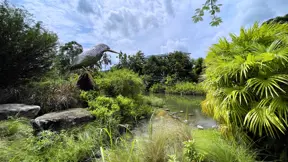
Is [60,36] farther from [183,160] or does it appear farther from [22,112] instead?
[183,160]

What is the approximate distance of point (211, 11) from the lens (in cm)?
238

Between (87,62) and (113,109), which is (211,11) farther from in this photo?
(87,62)

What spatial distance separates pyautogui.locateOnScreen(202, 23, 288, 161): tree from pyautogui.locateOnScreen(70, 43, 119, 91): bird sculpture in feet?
12.6

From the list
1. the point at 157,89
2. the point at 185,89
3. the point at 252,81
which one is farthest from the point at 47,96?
the point at 157,89

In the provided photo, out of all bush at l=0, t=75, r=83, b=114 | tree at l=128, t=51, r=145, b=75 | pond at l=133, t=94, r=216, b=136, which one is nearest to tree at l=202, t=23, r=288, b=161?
pond at l=133, t=94, r=216, b=136

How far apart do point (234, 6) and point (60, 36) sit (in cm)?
482

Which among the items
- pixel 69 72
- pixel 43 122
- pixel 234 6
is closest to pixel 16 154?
pixel 43 122

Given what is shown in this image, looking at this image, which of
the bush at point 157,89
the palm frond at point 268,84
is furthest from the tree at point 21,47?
the bush at point 157,89

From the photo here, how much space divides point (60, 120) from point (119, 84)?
247 centimetres

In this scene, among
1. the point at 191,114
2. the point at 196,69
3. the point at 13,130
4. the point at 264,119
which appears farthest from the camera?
the point at 196,69

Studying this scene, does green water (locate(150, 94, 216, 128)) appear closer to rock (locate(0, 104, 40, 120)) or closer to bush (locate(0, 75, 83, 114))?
bush (locate(0, 75, 83, 114))

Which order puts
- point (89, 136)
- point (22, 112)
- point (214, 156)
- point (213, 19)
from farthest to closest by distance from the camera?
point (22, 112) < point (89, 136) < point (213, 19) < point (214, 156)

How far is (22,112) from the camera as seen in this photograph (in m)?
3.33

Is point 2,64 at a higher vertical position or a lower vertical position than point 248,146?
higher
